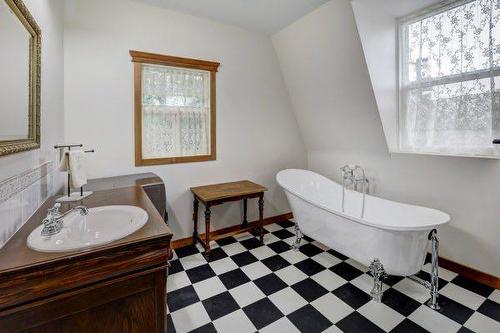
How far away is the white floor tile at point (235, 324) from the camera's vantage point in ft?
5.28

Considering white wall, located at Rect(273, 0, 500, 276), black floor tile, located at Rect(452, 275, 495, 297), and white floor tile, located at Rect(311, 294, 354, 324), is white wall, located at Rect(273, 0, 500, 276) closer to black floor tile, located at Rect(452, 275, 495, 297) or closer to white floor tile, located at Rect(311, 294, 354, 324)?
black floor tile, located at Rect(452, 275, 495, 297)

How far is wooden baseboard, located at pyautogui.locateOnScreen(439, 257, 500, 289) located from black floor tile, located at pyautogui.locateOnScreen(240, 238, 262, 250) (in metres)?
1.80

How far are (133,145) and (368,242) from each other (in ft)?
7.45

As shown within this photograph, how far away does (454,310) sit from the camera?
1.76m

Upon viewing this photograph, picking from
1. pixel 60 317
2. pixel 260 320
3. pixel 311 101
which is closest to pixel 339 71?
pixel 311 101

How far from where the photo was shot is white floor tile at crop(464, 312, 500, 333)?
1.59 m

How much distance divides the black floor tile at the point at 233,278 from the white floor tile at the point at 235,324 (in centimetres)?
33

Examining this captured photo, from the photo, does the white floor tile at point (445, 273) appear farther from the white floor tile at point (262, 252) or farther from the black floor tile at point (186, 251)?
the black floor tile at point (186, 251)

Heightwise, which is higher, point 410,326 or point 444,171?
point 444,171

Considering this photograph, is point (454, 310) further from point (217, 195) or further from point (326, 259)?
point (217, 195)

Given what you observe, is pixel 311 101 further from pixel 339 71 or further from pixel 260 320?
pixel 260 320

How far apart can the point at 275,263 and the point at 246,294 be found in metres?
0.54

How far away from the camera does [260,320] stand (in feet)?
5.56

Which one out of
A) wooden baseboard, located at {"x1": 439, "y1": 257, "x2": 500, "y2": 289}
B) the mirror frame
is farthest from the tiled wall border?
wooden baseboard, located at {"x1": 439, "y1": 257, "x2": 500, "y2": 289}
